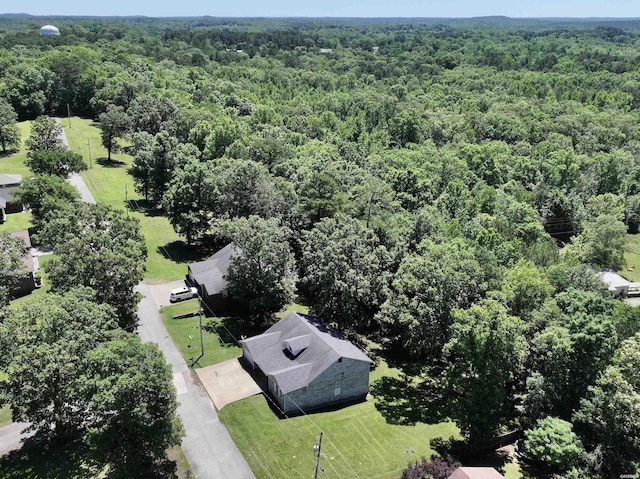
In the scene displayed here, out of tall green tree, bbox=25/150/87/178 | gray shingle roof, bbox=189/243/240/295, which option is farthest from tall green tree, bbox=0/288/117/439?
tall green tree, bbox=25/150/87/178

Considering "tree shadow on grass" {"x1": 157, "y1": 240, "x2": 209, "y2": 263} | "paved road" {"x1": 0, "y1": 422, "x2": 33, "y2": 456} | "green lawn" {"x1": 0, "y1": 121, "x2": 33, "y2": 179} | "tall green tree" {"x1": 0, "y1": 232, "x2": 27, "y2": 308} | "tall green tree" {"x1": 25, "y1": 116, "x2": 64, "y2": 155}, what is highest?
"tall green tree" {"x1": 25, "y1": 116, "x2": 64, "y2": 155}

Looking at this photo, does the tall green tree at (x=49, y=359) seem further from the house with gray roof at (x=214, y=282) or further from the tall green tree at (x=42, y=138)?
the tall green tree at (x=42, y=138)

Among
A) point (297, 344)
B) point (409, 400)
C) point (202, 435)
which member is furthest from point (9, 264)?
point (409, 400)

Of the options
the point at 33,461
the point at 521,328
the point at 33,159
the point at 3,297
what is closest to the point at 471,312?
the point at 521,328

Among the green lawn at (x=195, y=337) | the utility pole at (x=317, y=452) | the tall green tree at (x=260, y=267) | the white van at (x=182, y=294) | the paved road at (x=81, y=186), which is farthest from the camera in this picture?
the paved road at (x=81, y=186)

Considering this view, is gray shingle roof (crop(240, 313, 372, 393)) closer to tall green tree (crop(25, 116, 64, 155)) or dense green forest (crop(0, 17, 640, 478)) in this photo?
dense green forest (crop(0, 17, 640, 478))

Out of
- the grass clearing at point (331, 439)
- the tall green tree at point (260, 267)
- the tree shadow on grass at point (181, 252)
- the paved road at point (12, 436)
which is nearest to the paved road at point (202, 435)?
the grass clearing at point (331, 439)

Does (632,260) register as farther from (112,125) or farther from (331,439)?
(112,125)
